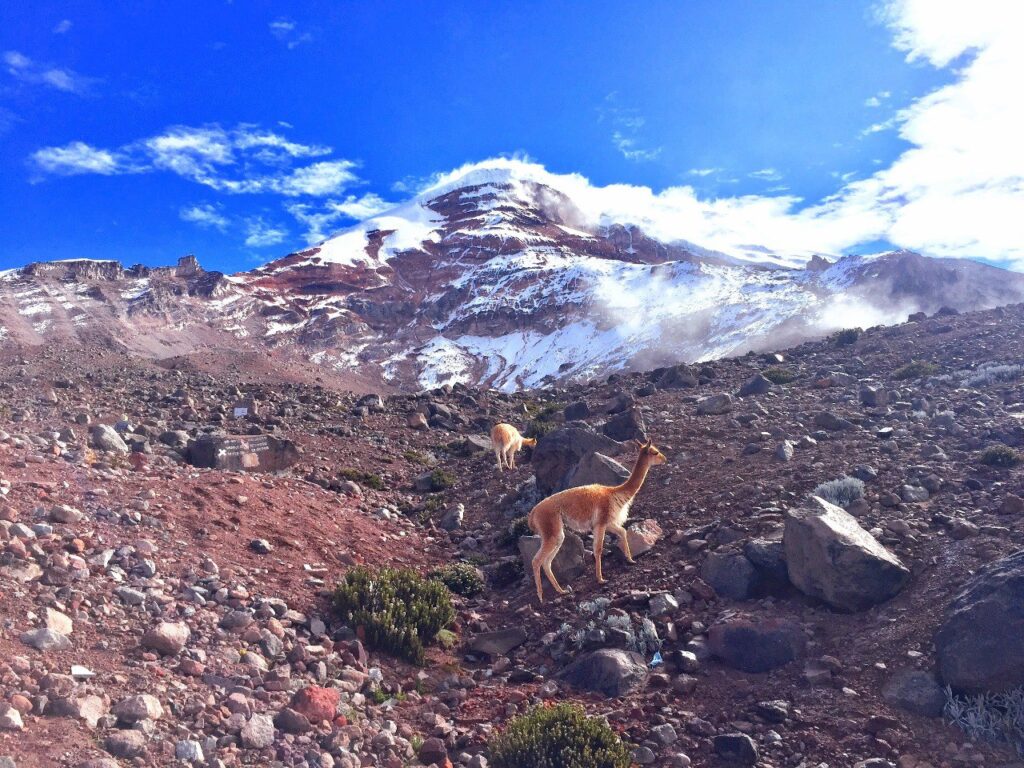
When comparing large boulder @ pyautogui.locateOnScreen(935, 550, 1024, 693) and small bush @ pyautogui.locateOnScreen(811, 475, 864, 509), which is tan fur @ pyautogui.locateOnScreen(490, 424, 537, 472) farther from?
large boulder @ pyautogui.locateOnScreen(935, 550, 1024, 693)

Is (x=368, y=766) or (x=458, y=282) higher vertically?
Answer: (x=458, y=282)

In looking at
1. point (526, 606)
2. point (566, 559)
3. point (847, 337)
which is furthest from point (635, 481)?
point (847, 337)

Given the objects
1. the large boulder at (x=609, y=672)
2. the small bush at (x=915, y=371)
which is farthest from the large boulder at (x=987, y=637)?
the small bush at (x=915, y=371)

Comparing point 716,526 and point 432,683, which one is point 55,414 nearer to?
point 432,683

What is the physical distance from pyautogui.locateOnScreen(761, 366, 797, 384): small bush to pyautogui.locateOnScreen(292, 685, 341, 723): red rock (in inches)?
776

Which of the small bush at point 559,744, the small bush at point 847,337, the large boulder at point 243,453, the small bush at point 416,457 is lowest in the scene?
the small bush at point 559,744

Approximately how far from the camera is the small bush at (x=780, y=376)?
23.7 metres

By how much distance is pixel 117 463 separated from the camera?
39.3 ft

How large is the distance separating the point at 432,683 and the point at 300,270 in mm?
140558

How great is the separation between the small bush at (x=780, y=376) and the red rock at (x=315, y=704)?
776 inches

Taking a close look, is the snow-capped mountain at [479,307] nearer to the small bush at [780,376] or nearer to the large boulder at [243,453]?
the small bush at [780,376]

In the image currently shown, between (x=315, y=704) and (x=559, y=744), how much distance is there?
2243 millimetres

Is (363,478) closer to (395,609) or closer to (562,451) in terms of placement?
(562,451)

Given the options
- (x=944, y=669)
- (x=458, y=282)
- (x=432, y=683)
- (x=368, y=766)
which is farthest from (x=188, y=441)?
(x=458, y=282)
